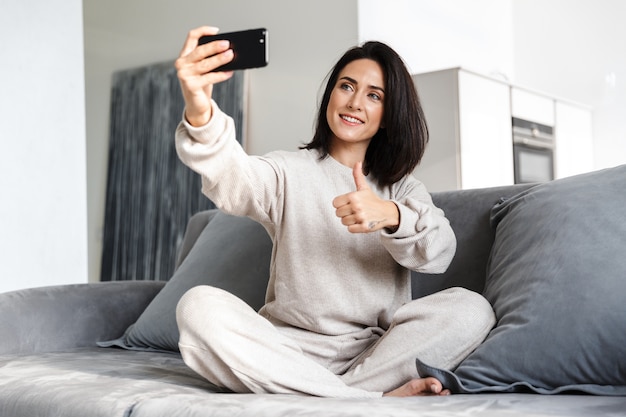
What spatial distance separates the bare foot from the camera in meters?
1.47

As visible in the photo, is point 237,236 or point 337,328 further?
point 237,236

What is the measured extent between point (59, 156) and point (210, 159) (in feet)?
6.27

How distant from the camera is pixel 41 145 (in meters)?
3.23

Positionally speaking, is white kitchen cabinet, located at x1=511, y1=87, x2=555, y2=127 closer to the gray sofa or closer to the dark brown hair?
the gray sofa

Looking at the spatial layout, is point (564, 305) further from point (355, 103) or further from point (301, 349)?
point (355, 103)

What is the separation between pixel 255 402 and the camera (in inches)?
52.6

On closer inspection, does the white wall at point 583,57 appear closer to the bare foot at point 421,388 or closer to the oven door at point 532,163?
the oven door at point 532,163

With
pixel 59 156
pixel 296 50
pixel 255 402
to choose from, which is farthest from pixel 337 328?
pixel 296 50

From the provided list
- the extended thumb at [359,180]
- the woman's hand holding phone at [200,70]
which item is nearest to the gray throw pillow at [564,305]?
the extended thumb at [359,180]

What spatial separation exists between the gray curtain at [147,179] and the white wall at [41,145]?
4.57 feet

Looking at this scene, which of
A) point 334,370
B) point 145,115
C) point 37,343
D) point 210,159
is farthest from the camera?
point 145,115

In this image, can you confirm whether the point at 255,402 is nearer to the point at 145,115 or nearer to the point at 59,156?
the point at 59,156

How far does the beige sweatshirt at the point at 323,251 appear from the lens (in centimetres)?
169

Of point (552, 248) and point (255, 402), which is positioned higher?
point (552, 248)
